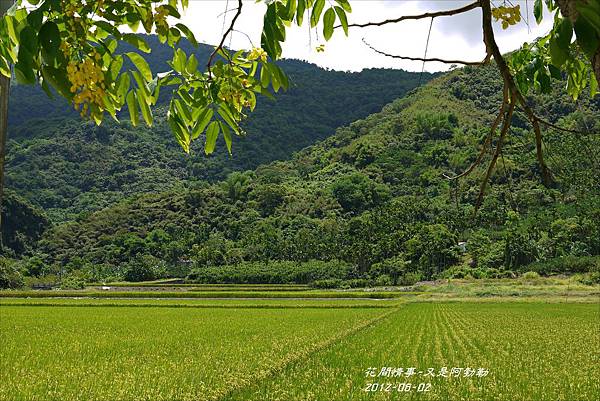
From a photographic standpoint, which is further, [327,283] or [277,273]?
[277,273]

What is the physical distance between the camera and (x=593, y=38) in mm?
1022

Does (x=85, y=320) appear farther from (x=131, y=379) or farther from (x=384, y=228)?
(x=384, y=228)

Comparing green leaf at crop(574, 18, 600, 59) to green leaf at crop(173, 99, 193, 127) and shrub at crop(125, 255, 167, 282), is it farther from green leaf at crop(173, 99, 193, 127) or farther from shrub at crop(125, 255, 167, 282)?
shrub at crop(125, 255, 167, 282)

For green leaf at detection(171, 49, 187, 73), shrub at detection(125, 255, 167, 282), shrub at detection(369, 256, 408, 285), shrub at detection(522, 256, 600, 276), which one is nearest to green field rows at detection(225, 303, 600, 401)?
green leaf at detection(171, 49, 187, 73)

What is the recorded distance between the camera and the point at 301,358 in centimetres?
1469

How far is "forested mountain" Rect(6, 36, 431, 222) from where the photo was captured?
135 meters

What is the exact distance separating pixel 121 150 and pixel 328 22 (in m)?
158

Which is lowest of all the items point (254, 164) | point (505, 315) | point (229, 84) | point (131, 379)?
point (505, 315)

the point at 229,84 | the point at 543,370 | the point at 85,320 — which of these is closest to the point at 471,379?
the point at 543,370

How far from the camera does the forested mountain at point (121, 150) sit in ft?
443

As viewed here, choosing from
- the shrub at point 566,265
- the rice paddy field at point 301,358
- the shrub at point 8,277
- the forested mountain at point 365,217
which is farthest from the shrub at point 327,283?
the rice paddy field at point 301,358

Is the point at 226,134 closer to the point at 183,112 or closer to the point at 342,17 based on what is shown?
the point at 183,112

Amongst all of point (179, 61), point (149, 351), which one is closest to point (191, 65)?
point (179, 61)

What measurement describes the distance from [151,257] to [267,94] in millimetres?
95917
